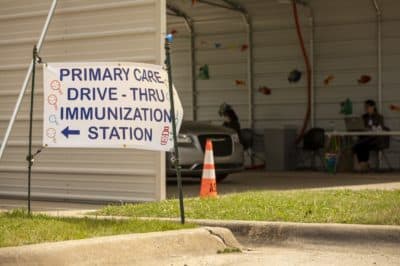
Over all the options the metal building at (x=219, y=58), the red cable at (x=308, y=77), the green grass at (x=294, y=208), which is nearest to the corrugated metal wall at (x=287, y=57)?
the metal building at (x=219, y=58)

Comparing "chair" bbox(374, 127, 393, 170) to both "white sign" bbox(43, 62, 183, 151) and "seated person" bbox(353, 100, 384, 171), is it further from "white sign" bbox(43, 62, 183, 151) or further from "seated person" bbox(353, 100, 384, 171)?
"white sign" bbox(43, 62, 183, 151)

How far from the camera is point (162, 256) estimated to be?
8.22m

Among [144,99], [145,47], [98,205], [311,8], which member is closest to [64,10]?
[145,47]

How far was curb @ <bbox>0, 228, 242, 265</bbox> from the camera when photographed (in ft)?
23.9

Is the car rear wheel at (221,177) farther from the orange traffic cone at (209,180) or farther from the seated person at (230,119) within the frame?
the orange traffic cone at (209,180)

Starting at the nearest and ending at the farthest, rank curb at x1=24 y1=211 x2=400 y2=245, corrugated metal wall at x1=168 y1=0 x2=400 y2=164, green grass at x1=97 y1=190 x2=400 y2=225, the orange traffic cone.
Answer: curb at x1=24 y1=211 x2=400 y2=245
green grass at x1=97 y1=190 x2=400 y2=225
the orange traffic cone
corrugated metal wall at x1=168 y1=0 x2=400 y2=164

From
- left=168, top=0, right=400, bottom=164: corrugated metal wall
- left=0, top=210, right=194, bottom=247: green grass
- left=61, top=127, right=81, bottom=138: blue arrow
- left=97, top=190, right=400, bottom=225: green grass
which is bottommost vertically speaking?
left=97, top=190, right=400, bottom=225: green grass

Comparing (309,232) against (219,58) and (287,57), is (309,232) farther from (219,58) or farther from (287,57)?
(219,58)

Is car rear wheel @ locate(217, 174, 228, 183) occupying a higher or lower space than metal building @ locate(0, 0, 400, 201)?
lower

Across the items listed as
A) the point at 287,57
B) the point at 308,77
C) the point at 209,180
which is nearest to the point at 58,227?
the point at 209,180

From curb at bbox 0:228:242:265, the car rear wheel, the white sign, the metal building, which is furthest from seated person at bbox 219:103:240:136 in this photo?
curb at bbox 0:228:242:265

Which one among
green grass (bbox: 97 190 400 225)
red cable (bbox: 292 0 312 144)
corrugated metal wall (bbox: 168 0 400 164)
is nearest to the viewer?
green grass (bbox: 97 190 400 225)

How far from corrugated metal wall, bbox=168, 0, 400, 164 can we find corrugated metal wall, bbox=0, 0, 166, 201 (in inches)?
353

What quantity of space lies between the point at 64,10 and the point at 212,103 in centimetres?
1012
